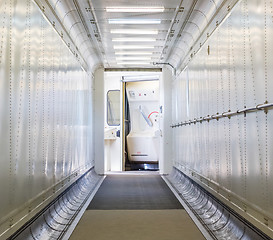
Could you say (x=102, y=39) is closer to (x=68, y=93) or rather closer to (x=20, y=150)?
(x=68, y=93)

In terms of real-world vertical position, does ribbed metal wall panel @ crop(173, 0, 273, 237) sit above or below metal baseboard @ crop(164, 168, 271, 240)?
above

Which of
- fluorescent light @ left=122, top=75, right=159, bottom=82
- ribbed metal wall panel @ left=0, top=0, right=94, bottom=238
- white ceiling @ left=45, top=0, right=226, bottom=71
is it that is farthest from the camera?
fluorescent light @ left=122, top=75, right=159, bottom=82

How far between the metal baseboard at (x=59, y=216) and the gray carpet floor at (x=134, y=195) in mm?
287

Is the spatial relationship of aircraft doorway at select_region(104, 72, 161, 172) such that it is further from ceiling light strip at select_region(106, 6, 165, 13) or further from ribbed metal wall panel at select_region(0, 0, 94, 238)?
ribbed metal wall panel at select_region(0, 0, 94, 238)

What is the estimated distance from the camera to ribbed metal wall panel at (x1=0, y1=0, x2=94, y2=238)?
129 inches

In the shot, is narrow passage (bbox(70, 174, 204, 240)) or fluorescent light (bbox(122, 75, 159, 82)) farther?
fluorescent light (bbox(122, 75, 159, 82))

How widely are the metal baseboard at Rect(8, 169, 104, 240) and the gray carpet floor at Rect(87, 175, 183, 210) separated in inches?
11.3

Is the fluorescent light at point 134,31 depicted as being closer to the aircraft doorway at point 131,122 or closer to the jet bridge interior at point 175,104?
the jet bridge interior at point 175,104

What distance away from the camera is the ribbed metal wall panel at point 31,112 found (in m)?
3.27

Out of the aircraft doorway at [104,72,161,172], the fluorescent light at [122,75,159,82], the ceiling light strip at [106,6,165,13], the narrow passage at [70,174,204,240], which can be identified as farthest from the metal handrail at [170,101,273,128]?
the aircraft doorway at [104,72,161,172]

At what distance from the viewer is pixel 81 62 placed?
28.1 ft

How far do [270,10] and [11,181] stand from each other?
2.89 metres

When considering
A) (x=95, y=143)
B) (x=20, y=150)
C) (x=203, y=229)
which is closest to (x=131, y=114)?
(x=95, y=143)

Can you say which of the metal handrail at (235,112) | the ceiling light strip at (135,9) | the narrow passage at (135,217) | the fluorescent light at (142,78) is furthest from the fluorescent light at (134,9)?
the fluorescent light at (142,78)
